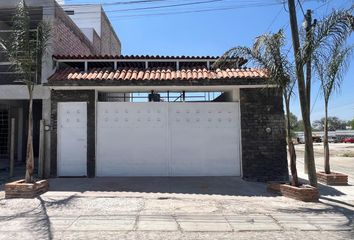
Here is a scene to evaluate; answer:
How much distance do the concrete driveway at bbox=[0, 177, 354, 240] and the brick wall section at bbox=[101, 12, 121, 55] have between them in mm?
15210

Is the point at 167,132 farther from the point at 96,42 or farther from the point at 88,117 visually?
the point at 96,42

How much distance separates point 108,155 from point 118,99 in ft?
9.53

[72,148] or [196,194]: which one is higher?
[72,148]

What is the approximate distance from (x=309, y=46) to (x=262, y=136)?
13.4ft

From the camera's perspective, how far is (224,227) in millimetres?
7559

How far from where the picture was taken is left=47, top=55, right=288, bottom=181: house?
13578 millimetres

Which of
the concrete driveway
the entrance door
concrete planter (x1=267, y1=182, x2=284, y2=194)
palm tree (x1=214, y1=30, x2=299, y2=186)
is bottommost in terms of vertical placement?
the concrete driveway

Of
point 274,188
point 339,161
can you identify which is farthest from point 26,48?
point 339,161

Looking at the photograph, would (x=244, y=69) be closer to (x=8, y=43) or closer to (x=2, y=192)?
(x=8, y=43)

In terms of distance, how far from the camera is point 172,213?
8672 millimetres

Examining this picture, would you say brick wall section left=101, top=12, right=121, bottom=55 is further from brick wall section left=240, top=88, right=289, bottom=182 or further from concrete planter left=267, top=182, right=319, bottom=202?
concrete planter left=267, top=182, right=319, bottom=202

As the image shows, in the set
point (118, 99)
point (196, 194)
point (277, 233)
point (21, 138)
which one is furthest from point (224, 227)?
point (21, 138)

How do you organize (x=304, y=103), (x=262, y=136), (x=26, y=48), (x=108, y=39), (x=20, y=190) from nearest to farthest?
(x=20, y=190), (x=304, y=103), (x=26, y=48), (x=262, y=136), (x=108, y=39)

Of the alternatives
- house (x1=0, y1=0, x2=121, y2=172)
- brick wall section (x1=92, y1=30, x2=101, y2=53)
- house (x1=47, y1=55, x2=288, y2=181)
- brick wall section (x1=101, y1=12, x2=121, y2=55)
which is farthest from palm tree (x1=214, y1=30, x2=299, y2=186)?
brick wall section (x1=101, y1=12, x2=121, y2=55)
